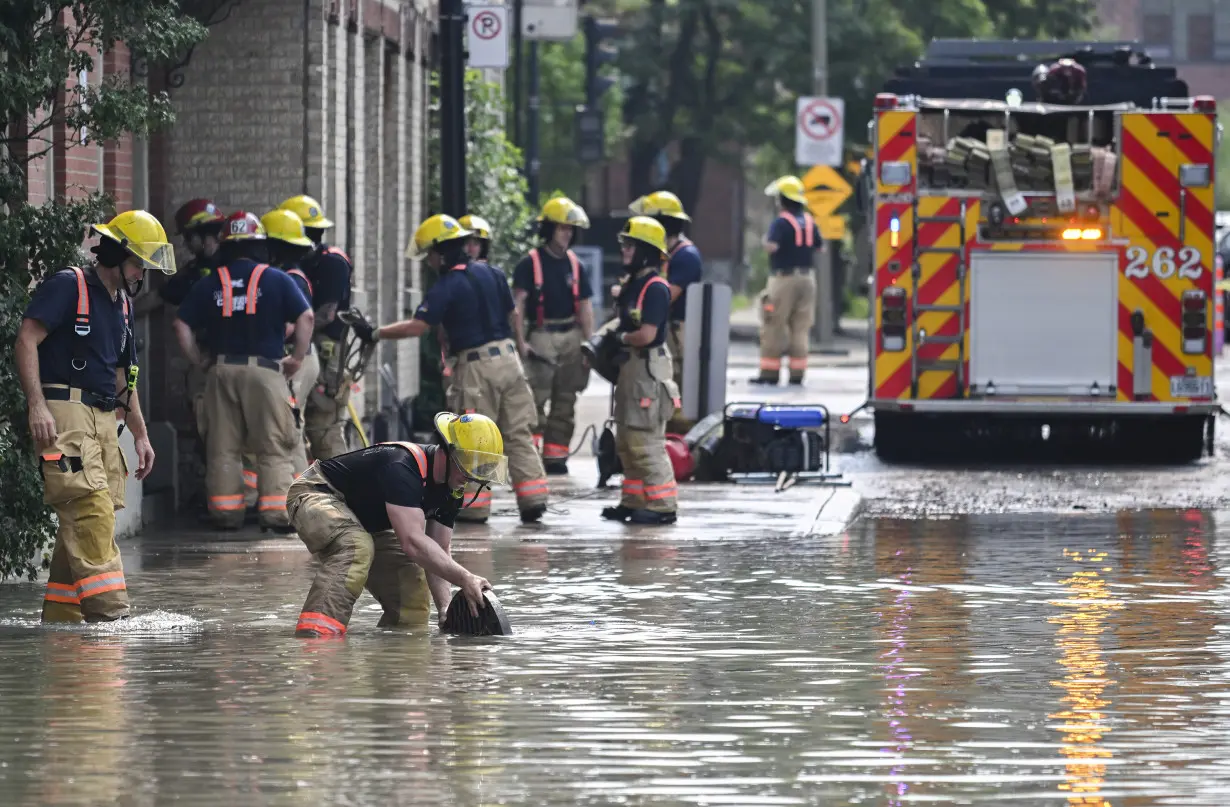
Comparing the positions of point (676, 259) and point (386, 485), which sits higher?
point (676, 259)

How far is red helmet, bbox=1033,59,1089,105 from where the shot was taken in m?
19.9

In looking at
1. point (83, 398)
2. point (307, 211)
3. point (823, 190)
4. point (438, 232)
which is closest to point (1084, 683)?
point (83, 398)

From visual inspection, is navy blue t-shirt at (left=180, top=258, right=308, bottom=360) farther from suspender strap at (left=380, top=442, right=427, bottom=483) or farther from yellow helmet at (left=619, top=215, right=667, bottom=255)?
suspender strap at (left=380, top=442, right=427, bottom=483)

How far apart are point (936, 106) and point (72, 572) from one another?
9999 millimetres

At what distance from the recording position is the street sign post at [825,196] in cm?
3525

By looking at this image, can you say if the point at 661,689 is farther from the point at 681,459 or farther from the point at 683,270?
the point at 683,270

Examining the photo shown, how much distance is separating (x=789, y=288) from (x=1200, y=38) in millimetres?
59779

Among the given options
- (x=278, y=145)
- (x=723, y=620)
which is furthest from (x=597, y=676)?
(x=278, y=145)

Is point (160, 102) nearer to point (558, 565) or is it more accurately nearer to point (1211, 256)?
point (558, 565)

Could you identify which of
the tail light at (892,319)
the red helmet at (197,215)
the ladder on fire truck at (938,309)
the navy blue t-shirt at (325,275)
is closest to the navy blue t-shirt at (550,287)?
the tail light at (892,319)

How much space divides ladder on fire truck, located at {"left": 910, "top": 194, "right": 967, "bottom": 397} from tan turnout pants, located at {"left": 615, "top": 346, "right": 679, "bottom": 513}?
434cm

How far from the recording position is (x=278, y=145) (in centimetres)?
1750

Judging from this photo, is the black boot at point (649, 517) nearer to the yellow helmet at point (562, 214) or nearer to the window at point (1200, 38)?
the yellow helmet at point (562, 214)

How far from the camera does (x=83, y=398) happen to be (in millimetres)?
11078
